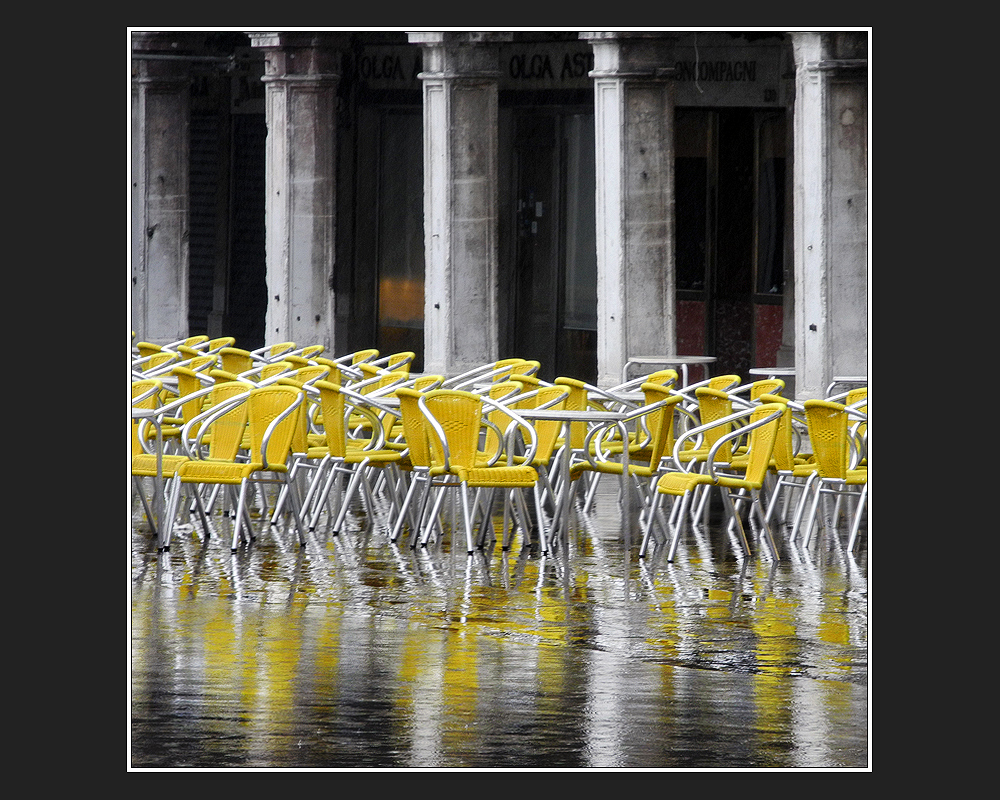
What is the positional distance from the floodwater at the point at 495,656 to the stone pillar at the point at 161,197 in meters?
3.23

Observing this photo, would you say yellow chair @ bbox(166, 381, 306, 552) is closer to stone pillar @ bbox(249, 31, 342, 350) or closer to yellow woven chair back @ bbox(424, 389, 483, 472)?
yellow woven chair back @ bbox(424, 389, 483, 472)

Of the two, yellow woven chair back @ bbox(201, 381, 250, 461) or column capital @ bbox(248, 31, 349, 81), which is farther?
column capital @ bbox(248, 31, 349, 81)

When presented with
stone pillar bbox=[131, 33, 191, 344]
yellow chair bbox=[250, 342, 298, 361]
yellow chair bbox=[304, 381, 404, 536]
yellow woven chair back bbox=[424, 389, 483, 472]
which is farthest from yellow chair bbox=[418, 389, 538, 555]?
yellow chair bbox=[250, 342, 298, 361]

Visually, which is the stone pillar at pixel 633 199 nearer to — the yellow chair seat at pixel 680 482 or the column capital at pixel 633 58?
the column capital at pixel 633 58

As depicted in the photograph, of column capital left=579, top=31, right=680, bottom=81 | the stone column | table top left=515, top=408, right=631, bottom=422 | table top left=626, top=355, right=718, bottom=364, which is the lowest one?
table top left=515, top=408, right=631, bottom=422

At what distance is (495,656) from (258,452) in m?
3.07

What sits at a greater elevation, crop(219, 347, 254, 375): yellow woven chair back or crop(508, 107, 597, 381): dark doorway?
crop(508, 107, 597, 381): dark doorway

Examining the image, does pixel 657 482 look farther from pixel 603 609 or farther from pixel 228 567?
pixel 228 567

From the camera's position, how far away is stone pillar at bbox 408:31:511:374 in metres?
16.1

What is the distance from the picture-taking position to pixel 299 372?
13078mm

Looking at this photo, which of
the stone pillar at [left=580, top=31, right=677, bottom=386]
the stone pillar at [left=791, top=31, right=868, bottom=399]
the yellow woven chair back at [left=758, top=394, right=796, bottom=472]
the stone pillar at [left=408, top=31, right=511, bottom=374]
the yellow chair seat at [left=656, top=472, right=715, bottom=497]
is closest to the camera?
the yellow chair seat at [left=656, top=472, right=715, bottom=497]

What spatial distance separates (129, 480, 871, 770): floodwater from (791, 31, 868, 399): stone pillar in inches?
107

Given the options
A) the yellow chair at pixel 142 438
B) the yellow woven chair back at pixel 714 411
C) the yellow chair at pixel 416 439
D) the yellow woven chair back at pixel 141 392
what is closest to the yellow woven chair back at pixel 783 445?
the yellow woven chair back at pixel 714 411

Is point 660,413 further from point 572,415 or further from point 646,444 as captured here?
point 572,415
